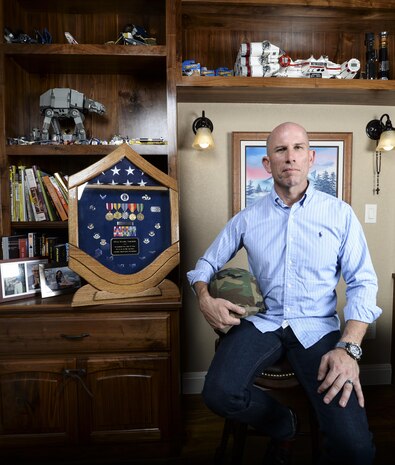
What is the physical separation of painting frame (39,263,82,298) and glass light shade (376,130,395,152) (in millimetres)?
1885


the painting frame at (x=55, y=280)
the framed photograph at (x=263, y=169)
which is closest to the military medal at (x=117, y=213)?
the painting frame at (x=55, y=280)

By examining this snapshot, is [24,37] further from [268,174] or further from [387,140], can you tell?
[387,140]

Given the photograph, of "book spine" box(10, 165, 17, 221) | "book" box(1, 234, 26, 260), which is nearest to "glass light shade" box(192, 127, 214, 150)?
"book spine" box(10, 165, 17, 221)

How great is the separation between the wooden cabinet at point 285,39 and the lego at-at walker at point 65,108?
0.51 meters

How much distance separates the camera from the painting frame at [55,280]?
5.73 feet

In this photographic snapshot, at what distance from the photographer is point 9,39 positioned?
6.15 ft

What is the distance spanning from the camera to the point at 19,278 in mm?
1753

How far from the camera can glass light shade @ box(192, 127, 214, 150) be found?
Answer: 6.79 feet

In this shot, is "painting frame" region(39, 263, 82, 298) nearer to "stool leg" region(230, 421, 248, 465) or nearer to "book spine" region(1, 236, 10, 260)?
"book spine" region(1, 236, 10, 260)

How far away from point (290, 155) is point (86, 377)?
1307 mm

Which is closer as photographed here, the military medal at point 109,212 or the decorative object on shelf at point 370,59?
the military medal at point 109,212

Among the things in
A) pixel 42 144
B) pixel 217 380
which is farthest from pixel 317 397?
pixel 42 144

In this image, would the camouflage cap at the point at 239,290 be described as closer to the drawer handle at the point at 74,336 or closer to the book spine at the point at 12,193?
the drawer handle at the point at 74,336

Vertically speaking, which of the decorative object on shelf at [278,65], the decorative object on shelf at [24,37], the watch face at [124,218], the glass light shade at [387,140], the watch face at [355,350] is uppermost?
the decorative object on shelf at [24,37]
